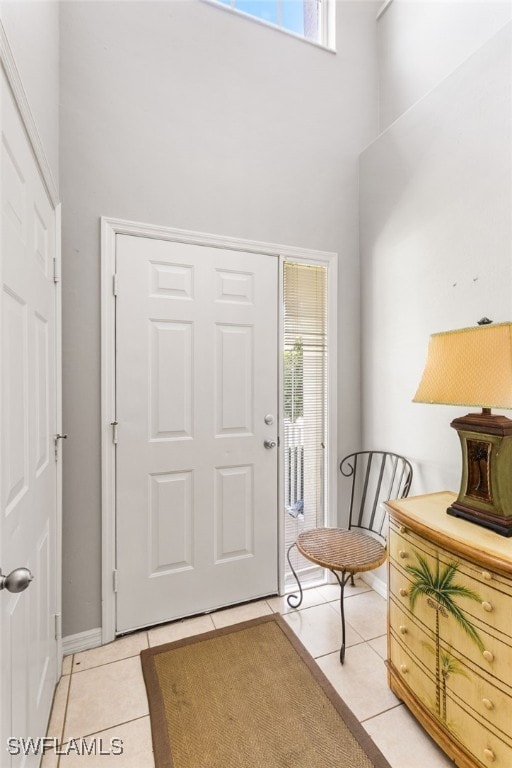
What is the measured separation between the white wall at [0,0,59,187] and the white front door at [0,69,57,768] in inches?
7.8

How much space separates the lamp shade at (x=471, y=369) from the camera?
45.3 inches

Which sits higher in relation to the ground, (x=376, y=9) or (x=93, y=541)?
(x=376, y=9)

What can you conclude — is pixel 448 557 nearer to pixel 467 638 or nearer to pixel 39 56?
pixel 467 638

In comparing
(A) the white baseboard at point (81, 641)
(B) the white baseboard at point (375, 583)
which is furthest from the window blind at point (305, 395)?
(A) the white baseboard at point (81, 641)

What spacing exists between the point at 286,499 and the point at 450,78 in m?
2.39

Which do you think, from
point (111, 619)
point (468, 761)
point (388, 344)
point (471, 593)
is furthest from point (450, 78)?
point (111, 619)

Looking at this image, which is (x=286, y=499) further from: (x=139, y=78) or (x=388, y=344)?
(x=139, y=78)

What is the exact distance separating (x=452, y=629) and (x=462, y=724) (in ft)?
0.94

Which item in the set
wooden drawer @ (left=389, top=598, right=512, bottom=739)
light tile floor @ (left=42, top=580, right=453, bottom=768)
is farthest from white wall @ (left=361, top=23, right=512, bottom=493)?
light tile floor @ (left=42, top=580, right=453, bottom=768)

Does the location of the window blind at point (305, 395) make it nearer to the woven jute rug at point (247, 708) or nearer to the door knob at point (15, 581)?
the woven jute rug at point (247, 708)

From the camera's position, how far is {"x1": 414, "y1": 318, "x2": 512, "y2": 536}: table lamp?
1.17 m

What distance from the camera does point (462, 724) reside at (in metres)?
1.17

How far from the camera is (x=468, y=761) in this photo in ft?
3.77

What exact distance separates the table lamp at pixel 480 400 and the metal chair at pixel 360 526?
58 cm
